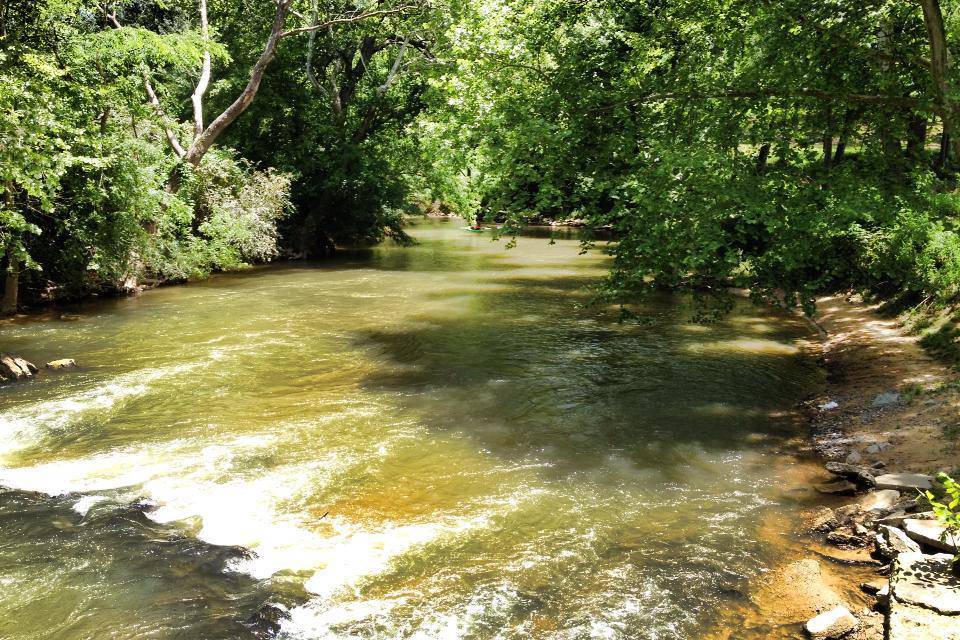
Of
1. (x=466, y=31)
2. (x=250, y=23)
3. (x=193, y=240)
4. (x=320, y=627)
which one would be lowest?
(x=320, y=627)

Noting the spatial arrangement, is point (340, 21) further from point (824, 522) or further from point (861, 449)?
point (824, 522)

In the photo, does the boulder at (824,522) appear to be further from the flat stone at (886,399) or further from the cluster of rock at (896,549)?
the flat stone at (886,399)

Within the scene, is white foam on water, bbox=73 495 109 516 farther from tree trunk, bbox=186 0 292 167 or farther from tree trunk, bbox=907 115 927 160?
tree trunk, bbox=186 0 292 167

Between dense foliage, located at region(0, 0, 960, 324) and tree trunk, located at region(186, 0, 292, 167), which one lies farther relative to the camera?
tree trunk, located at region(186, 0, 292, 167)

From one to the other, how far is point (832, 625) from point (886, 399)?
573 centimetres

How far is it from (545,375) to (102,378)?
24.2 ft

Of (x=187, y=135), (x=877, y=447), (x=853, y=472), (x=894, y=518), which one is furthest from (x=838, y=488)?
(x=187, y=135)

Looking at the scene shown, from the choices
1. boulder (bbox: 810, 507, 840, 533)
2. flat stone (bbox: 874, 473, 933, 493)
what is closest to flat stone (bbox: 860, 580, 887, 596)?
boulder (bbox: 810, 507, 840, 533)

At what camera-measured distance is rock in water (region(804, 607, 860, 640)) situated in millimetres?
4613

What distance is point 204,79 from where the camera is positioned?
858 inches

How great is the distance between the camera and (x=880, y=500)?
640 cm

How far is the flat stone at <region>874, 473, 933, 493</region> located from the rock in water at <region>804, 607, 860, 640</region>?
205cm

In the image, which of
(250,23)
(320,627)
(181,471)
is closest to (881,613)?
(320,627)

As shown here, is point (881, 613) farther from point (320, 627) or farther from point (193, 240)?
point (193, 240)
